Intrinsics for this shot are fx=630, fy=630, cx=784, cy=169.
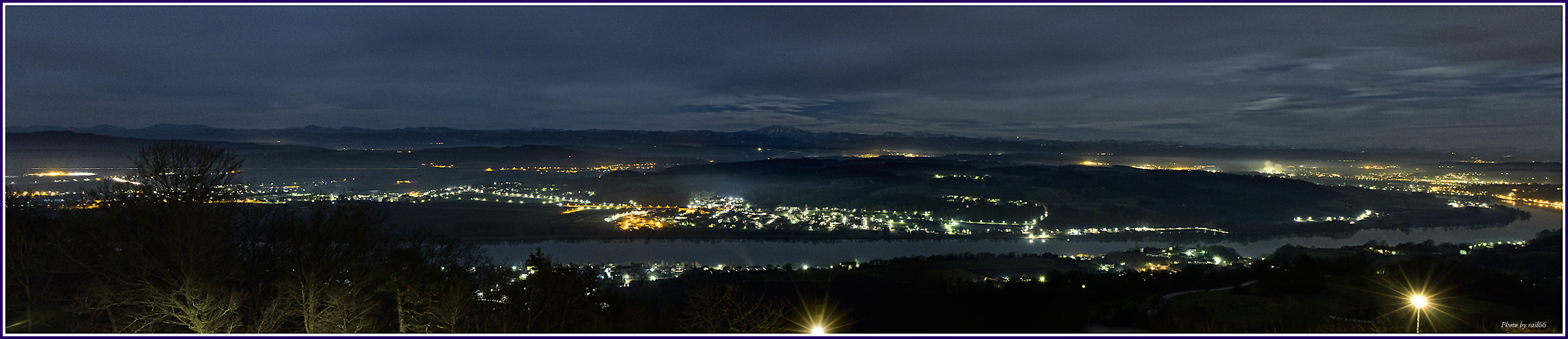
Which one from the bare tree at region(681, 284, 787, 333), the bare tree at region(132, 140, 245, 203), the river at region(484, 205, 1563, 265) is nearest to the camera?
the bare tree at region(132, 140, 245, 203)

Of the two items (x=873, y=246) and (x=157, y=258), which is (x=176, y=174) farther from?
(x=873, y=246)

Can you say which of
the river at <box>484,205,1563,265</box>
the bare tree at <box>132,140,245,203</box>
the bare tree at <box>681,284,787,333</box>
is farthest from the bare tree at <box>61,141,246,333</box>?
the river at <box>484,205,1563,265</box>

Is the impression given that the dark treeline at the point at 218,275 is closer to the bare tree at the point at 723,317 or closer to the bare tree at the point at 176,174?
the bare tree at the point at 176,174

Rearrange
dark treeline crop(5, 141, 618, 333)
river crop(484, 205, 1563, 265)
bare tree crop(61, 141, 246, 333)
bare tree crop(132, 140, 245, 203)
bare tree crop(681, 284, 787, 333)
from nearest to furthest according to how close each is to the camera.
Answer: bare tree crop(61, 141, 246, 333) → dark treeline crop(5, 141, 618, 333) → bare tree crop(132, 140, 245, 203) → bare tree crop(681, 284, 787, 333) → river crop(484, 205, 1563, 265)

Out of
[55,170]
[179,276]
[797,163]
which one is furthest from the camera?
[797,163]

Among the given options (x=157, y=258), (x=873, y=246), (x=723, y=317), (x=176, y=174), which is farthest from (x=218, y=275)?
(x=873, y=246)

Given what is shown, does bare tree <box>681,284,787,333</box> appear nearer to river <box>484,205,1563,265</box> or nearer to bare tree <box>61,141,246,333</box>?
bare tree <box>61,141,246,333</box>

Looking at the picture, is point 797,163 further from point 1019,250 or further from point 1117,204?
point 1019,250

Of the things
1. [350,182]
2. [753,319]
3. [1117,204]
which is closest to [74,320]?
[753,319]
